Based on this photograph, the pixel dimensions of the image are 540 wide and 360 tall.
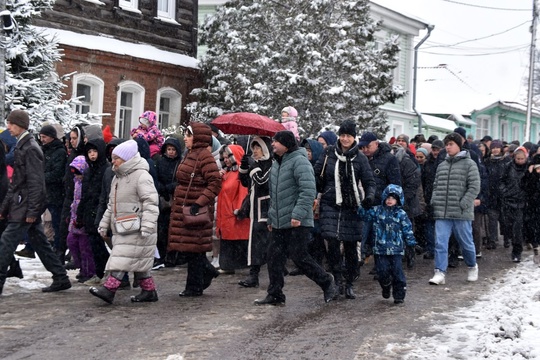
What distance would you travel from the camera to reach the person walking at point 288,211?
9320 millimetres

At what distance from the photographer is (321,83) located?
22453 mm

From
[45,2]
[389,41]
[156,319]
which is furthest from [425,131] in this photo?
[156,319]

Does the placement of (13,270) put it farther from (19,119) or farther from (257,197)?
(257,197)

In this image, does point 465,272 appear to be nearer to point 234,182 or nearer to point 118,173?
point 234,182

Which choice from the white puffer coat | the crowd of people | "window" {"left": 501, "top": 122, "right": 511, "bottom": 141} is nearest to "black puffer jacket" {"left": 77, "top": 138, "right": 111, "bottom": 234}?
the crowd of people

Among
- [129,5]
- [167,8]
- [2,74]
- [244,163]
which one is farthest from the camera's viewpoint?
[167,8]

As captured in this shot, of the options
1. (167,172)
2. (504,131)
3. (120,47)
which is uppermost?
(504,131)

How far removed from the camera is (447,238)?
11.7 metres

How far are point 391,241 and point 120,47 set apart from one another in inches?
539

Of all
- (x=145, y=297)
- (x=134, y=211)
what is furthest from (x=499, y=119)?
(x=134, y=211)

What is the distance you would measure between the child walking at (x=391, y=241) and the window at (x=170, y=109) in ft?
49.5

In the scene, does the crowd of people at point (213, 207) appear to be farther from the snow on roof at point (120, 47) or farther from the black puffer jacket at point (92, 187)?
the snow on roof at point (120, 47)

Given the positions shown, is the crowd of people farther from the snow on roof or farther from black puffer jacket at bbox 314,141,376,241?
the snow on roof

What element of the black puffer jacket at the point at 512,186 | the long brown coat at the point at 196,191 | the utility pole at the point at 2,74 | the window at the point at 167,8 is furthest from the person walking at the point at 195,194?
the window at the point at 167,8
